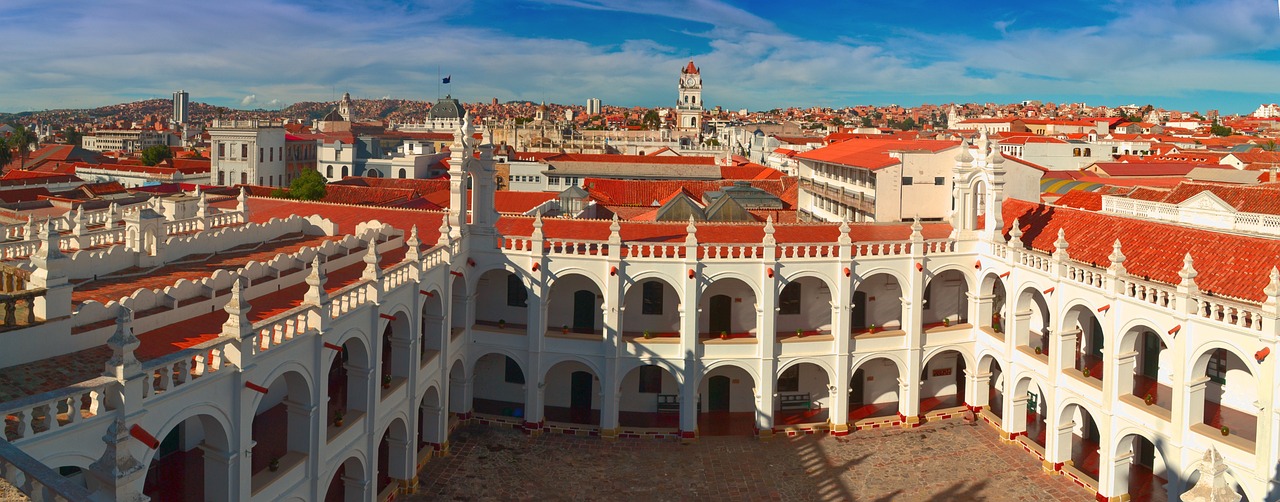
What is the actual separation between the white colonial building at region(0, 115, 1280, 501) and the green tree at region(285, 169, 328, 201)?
24.8 m

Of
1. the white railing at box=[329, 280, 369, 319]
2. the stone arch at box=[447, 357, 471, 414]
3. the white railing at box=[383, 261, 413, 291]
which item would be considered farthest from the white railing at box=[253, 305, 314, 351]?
the stone arch at box=[447, 357, 471, 414]

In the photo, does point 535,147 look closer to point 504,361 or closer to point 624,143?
point 624,143

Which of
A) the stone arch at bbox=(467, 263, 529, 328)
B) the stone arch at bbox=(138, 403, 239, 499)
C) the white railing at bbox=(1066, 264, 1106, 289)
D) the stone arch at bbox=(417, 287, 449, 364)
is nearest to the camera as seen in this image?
the stone arch at bbox=(138, 403, 239, 499)

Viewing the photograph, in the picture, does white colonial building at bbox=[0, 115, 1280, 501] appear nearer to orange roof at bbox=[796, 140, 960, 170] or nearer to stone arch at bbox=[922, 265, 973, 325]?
stone arch at bbox=[922, 265, 973, 325]

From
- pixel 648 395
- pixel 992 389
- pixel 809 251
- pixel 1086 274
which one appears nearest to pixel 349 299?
pixel 648 395

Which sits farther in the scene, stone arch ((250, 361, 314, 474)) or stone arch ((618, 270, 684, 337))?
stone arch ((618, 270, 684, 337))

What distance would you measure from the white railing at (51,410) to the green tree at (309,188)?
55.8 metres

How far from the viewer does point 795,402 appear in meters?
35.0

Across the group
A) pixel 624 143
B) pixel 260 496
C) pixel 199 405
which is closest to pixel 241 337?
pixel 199 405

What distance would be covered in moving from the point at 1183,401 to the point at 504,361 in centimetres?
2219

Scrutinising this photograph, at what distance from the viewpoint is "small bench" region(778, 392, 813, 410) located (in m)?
34.9

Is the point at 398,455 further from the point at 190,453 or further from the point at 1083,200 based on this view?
the point at 1083,200

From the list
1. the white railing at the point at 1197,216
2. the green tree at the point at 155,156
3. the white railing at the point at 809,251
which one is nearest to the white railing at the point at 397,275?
the white railing at the point at 809,251

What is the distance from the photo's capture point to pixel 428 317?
2875 centimetres
